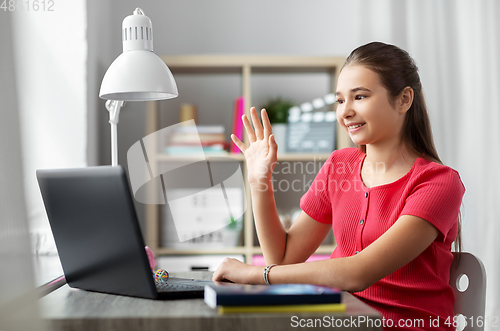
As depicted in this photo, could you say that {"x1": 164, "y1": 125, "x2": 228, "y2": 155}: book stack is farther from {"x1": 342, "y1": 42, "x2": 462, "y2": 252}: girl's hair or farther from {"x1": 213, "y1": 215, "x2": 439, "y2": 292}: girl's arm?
{"x1": 213, "y1": 215, "x2": 439, "y2": 292}: girl's arm

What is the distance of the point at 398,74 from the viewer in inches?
45.8

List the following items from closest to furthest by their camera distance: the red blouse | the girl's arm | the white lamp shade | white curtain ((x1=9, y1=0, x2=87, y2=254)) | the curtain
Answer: the curtain → the girl's arm → the red blouse → the white lamp shade → white curtain ((x1=9, y1=0, x2=87, y2=254))

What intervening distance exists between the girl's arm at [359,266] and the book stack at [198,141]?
1.39 meters

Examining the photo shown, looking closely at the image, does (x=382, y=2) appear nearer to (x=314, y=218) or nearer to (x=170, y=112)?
(x=170, y=112)

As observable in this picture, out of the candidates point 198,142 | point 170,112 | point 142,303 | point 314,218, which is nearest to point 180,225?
point 198,142

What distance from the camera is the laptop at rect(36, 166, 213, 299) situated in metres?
0.76

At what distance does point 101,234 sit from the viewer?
0.82 m

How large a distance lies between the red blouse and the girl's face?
0.12m

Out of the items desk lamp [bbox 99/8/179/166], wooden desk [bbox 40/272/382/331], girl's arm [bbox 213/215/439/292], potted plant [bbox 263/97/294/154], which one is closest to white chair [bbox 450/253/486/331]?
girl's arm [bbox 213/215/439/292]

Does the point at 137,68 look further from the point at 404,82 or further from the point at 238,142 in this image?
the point at 404,82

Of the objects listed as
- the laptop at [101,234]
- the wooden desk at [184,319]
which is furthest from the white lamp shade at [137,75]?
the wooden desk at [184,319]

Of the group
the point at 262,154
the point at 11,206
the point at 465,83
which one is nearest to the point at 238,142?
the point at 262,154

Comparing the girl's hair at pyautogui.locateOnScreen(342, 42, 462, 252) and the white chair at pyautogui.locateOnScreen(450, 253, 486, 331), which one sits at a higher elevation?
the girl's hair at pyautogui.locateOnScreen(342, 42, 462, 252)

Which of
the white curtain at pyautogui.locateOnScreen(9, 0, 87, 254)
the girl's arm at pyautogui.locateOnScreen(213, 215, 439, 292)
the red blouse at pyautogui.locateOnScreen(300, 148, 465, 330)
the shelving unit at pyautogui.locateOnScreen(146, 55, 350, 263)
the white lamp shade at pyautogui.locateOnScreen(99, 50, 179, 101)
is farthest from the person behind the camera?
the shelving unit at pyautogui.locateOnScreen(146, 55, 350, 263)
